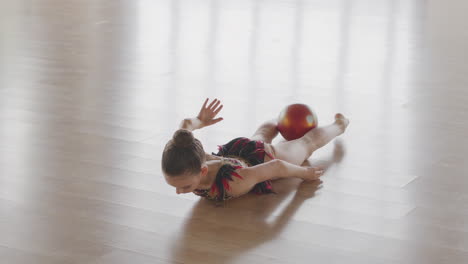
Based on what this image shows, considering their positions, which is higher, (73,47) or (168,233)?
(73,47)

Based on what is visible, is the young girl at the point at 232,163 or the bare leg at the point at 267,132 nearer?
the young girl at the point at 232,163

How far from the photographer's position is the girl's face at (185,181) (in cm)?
241

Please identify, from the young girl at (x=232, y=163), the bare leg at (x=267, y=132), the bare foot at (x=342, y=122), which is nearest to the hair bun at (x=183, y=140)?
the young girl at (x=232, y=163)

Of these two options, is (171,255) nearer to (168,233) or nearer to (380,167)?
(168,233)

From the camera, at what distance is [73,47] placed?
5055 millimetres

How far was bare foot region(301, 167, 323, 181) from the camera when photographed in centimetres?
282

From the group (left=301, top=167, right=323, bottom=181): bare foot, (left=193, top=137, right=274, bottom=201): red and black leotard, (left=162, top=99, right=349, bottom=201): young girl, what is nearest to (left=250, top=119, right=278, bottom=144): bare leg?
(left=162, top=99, right=349, bottom=201): young girl

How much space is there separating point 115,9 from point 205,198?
428cm

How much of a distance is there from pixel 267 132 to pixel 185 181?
0.84 metres

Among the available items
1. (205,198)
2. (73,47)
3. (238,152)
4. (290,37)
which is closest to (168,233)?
(205,198)

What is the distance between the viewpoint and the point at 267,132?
319cm

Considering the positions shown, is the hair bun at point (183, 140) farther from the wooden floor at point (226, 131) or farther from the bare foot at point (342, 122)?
the bare foot at point (342, 122)

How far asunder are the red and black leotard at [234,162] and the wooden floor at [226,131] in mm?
47

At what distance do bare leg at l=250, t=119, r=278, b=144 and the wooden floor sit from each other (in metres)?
0.20
